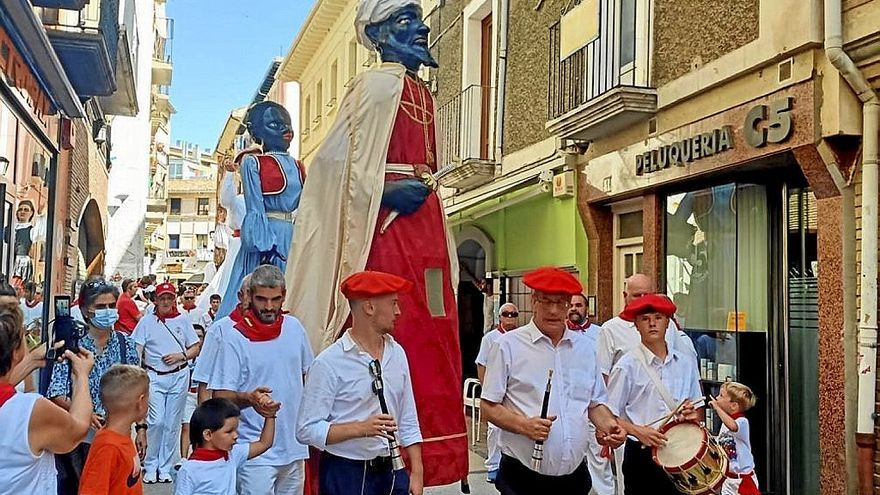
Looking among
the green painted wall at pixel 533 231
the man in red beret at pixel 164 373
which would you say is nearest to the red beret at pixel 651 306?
the man in red beret at pixel 164 373

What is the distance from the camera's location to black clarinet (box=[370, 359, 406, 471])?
3.44 m

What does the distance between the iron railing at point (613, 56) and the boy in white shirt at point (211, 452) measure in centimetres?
605

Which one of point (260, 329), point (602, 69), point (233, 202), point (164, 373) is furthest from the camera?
point (602, 69)

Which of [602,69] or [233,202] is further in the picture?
[602,69]

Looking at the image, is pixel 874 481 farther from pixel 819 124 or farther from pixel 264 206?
pixel 264 206

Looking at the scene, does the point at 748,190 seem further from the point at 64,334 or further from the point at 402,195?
the point at 64,334

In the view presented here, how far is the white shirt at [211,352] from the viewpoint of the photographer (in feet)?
14.5

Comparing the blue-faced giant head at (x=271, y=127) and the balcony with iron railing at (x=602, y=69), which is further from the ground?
the balcony with iron railing at (x=602, y=69)

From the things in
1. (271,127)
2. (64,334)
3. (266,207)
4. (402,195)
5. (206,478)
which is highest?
(271,127)

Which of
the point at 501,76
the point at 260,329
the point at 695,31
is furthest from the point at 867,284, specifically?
the point at 501,76

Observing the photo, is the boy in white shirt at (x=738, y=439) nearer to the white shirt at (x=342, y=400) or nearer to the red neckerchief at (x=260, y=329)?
the red neckerchief at (x=260, y=329)

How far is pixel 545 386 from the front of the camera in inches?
162

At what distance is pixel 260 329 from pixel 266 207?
1743 millimetres

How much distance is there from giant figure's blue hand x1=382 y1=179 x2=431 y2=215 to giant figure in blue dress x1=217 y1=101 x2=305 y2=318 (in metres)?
1.65
